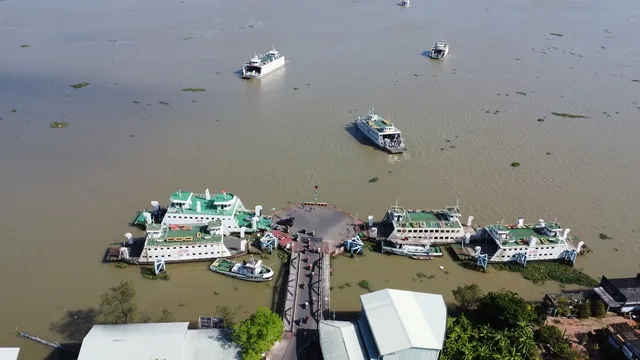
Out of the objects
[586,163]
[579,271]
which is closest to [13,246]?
[579,271]

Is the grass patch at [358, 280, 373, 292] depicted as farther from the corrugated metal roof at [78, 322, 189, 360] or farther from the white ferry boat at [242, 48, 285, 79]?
the white ferry boat at [242, 48, 285, 79]

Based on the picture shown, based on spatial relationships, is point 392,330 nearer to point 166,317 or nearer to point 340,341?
point 340,341

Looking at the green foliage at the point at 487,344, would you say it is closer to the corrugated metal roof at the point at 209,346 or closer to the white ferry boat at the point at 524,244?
the white ferry boat at the point at 524,244

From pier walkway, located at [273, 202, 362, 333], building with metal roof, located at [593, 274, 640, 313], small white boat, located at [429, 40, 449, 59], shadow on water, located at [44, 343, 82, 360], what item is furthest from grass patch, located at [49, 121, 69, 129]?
small white boat, located at [429, 40, 449, 59]

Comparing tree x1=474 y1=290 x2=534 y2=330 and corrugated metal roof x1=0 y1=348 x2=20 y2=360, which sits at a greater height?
tree x1=474 y1=290 x2=534 y2=330

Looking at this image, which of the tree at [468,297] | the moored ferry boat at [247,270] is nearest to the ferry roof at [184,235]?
the moored ferry boat at [247,270]

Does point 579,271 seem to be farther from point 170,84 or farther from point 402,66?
point 170,84
